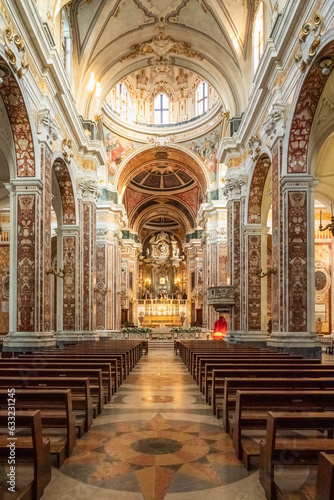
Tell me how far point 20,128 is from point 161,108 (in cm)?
1989

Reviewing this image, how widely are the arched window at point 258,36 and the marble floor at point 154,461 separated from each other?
11791 mm

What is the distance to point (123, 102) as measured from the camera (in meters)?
28.0

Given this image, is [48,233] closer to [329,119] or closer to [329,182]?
[329,119]

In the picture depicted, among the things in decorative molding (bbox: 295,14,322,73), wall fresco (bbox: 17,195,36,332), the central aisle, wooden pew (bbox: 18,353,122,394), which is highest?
decorative molding (bbox: 295,14,322,73)

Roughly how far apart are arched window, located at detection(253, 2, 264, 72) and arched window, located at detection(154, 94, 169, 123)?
48.0 ft

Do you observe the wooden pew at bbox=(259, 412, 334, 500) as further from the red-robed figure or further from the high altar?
the high altar

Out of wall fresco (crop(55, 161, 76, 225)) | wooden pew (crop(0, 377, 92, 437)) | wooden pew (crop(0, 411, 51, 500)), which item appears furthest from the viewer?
wall fresco (crop(55, 161, 76, 225))

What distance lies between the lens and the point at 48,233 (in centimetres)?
1184

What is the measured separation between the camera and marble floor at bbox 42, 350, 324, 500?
131 inches

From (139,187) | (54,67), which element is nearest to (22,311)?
(54,67)

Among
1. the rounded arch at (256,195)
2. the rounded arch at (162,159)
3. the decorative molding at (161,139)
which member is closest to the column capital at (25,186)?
the rounded arch at (256,195)

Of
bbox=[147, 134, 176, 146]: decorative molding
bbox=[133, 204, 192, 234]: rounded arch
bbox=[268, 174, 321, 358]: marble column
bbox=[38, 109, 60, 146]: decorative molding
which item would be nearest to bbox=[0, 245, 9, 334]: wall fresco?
bbox=[147, 134, 176, 146]: decorative molding

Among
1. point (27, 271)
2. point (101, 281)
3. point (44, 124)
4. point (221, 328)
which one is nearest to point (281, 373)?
point (27, 271)

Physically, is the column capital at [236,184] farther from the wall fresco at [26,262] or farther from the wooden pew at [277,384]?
the wooden pew at [277,384]
